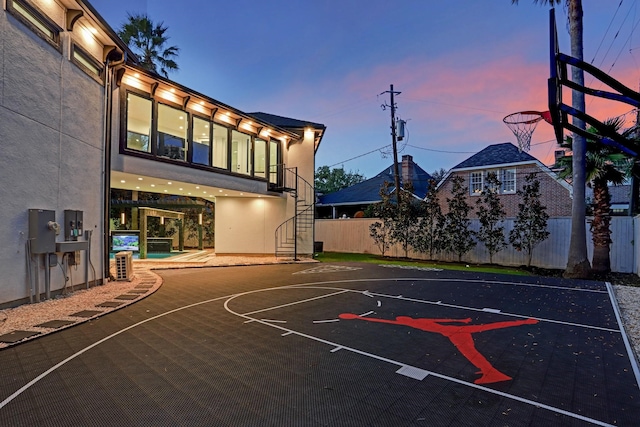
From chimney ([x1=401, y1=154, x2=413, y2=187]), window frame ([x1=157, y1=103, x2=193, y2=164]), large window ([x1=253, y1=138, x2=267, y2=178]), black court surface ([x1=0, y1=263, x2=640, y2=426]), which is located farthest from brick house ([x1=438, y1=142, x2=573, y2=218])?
window frame ([x1=157, y1=103, x2=193, y2=164])

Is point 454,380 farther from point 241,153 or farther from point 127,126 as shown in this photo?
point 241,153

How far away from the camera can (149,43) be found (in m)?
19.6

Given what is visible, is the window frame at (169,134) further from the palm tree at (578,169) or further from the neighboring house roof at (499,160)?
the neighboring house roof at (499,160)

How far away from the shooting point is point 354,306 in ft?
21.3

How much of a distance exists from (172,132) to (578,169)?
13.4 metres

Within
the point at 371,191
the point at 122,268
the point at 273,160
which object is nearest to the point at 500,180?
the point at 371,191

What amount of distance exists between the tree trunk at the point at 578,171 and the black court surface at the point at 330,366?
4218 millimetres

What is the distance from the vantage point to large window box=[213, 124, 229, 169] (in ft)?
43.9

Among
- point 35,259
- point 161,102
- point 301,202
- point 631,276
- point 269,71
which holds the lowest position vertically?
point 631,276

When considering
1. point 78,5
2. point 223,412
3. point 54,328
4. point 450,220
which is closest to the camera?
point 223,412

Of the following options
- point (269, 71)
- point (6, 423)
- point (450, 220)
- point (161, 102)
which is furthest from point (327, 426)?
point (269, 71)

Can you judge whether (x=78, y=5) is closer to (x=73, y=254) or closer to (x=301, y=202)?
(x=73, y=254)

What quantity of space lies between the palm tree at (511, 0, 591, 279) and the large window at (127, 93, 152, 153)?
13422 millimetres

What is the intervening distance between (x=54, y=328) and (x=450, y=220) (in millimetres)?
13850
